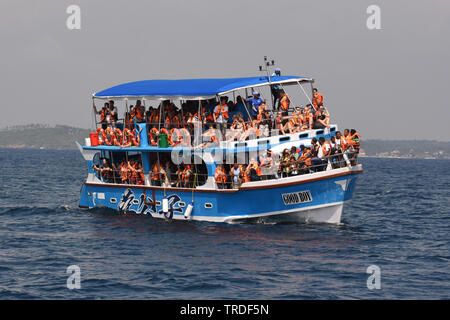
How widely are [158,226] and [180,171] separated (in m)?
2.45

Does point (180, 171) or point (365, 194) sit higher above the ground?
point (180, 171)

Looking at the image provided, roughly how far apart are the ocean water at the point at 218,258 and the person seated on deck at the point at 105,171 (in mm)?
1584

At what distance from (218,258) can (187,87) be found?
30.2ft

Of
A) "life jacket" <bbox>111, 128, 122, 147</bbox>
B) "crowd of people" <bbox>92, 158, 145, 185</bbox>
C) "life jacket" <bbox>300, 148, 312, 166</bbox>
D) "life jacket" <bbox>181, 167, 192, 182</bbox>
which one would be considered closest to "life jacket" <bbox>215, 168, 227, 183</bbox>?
"life jacket" <bbox>181, 167, 192, 182</bbox>

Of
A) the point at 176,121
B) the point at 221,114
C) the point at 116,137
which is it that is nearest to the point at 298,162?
the point at 221,114

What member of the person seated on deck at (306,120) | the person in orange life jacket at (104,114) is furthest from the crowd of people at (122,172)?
the person seated on deck at (306,120)

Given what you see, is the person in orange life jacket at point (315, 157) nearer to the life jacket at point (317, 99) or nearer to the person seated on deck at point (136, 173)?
the life jacket at point (317, 99)

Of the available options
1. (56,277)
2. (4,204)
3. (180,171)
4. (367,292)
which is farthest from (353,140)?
(4,204)

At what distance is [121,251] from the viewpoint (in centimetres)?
2369

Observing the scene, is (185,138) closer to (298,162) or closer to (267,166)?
(267,166)

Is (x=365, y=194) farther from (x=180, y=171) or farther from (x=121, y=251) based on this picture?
(x=121, y=251)

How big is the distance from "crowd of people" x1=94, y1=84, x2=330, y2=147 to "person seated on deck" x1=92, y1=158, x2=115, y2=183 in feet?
4.15

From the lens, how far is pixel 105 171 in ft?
106
